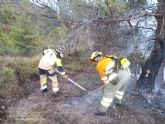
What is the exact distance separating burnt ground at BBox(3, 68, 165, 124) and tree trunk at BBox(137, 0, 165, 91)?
0.55 metres

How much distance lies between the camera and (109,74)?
7.54 meters

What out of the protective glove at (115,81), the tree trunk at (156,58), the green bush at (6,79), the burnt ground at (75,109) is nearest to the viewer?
the burnt ground at (75,109)

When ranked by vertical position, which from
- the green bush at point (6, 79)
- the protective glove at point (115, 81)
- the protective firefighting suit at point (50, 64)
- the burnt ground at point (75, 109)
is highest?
the protective firefighting suit at point (50, 64)

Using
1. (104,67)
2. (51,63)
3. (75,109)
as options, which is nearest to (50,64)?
(51,63)

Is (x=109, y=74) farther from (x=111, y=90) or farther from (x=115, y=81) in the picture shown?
(x=111, y=90)

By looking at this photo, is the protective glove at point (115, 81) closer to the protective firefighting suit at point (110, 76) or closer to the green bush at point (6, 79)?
the protective firefighting suit at point (110, 76)

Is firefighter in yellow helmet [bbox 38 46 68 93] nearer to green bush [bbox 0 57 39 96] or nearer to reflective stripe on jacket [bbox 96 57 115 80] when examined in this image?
green bush [bbox 0 57 39 96]

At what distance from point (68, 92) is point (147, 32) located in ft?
11.2

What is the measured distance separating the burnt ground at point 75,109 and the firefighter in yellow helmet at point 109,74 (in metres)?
0.49

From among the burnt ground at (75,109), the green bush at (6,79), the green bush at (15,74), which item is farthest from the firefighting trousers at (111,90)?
the green bush at (6,79)

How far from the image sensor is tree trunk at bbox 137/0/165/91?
9.62 meters

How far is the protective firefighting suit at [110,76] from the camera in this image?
7.40 metres

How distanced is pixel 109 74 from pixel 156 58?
10.6ft

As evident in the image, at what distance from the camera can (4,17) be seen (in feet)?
89.4
